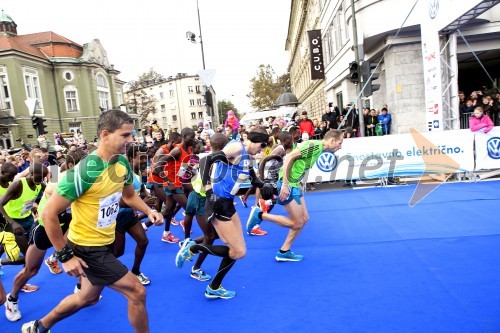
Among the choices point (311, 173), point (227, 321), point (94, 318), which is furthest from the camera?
point (311, 173)

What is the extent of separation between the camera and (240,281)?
4.63 meters

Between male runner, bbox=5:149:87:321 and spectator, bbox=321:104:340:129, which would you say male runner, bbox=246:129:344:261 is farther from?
spectator, bbox=321:104:340:129

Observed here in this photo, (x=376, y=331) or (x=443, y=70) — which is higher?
(x=443, y=70)

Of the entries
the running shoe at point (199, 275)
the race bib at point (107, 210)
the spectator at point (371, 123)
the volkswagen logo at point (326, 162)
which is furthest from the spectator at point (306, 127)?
the race bib at point (107, 210)

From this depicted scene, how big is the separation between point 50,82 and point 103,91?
7.66 meters

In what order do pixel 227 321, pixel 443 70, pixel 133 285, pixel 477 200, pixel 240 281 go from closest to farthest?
pixel 133 285, pixel 227 321, pixel 240 281, pixel 477 200, pixel 443 70

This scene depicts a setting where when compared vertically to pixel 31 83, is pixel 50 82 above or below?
above

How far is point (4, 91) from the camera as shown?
114 feet

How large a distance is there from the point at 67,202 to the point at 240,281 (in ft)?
8.78

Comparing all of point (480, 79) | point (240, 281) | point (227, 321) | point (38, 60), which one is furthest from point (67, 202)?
point (38, 60)

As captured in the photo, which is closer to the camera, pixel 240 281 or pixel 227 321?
pixel 227 321

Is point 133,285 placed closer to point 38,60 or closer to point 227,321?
point 227,321

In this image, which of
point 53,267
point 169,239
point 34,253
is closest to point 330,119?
point 169,239

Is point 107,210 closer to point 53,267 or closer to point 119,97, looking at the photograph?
point 53,267
